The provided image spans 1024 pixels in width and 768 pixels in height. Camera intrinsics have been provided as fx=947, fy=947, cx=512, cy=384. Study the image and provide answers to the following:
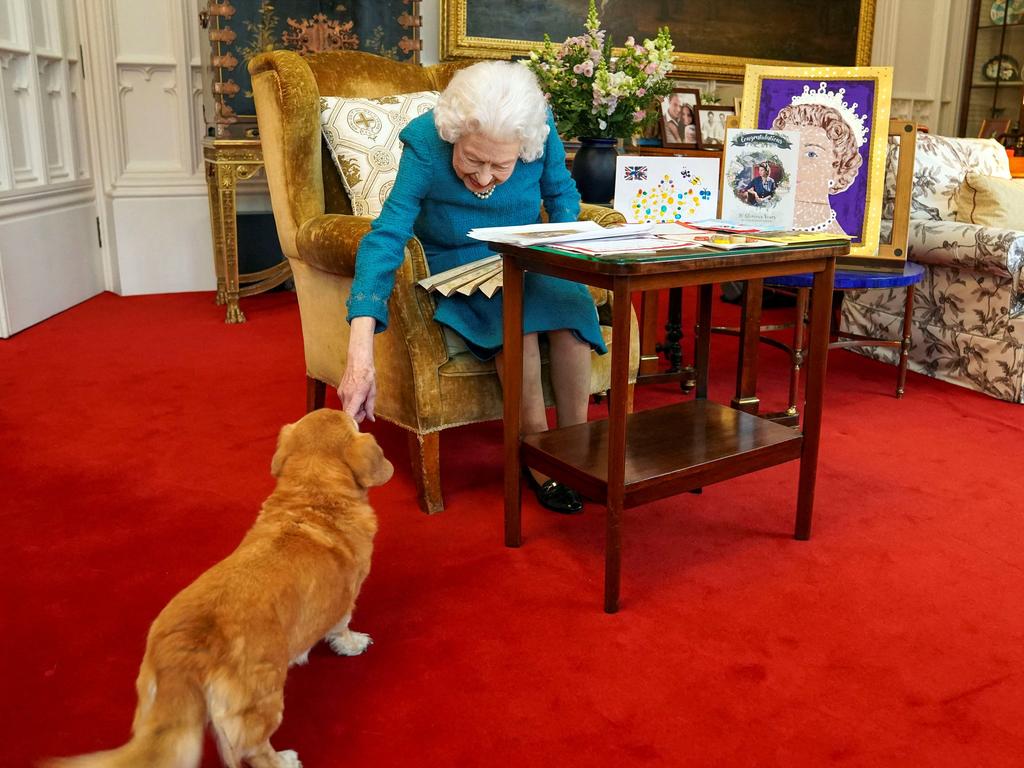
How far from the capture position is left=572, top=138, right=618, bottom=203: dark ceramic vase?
319 centimetres

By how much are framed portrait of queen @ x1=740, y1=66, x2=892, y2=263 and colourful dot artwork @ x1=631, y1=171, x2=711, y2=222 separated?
0.73m

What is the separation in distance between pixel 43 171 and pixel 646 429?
3.52m

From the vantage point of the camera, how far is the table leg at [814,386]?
206 centimetres

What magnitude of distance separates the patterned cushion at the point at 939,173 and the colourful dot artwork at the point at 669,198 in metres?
1.58

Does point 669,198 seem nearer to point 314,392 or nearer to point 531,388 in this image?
point 531,388

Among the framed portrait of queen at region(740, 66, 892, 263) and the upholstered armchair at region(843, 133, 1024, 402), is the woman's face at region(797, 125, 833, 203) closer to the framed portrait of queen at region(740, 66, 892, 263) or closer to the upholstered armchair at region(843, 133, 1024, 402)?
the framed portrait of queen at region(740, 66, 892, 263)

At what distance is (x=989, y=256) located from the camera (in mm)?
3320

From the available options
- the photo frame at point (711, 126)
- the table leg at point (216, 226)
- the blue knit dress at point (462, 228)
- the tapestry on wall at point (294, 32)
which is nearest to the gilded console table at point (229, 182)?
the table leg at point (216, 226)

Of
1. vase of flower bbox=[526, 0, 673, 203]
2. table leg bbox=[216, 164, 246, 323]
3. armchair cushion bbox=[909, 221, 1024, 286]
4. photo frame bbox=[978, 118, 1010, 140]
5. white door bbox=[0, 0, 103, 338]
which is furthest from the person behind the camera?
photo frame bbox=[978, 118, 1010, 140]

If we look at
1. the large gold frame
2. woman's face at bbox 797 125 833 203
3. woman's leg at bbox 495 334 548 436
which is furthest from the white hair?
the large gold frame

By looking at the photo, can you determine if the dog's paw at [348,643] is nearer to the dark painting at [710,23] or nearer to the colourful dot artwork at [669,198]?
the colourful dot artwork at [669,198]

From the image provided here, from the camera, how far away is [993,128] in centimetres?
608

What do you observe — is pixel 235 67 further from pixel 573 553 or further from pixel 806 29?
pixel 806 29

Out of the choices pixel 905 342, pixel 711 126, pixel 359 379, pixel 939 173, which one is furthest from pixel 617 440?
pixel 711 126
